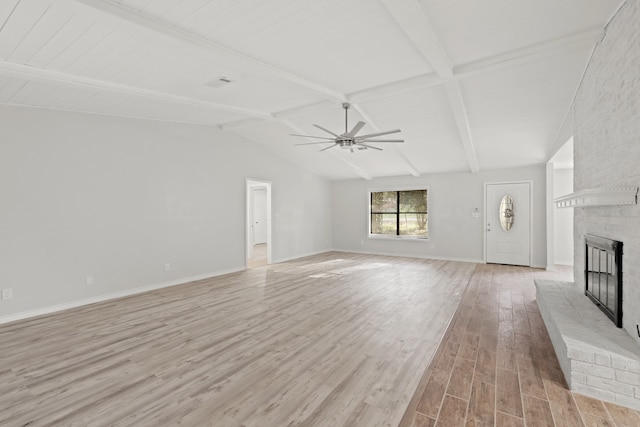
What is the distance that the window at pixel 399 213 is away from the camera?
8.87m

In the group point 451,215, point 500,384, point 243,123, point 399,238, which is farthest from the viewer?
point 399,238

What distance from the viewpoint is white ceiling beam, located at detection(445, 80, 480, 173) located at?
4109 millimetres

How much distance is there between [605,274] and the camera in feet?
9.27

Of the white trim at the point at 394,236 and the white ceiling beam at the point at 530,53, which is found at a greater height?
the white ceiling beam at the point at 530,53

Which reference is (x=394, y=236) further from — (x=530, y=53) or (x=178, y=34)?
(x=178, y=34)

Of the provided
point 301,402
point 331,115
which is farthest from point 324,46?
point 301,402

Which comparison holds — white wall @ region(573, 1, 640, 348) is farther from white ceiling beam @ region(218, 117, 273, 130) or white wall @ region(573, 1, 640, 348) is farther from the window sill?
the window sill

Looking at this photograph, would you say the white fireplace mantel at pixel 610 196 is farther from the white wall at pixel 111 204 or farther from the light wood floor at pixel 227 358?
the white wall at pixel 111 204

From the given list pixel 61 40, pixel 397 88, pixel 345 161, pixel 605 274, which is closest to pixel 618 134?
A: pixel 605 274

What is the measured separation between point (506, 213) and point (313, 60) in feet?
21.0

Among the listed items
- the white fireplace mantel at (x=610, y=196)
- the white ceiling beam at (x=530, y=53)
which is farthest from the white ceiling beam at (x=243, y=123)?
the white fireplace mantel at (x=610, y=196)

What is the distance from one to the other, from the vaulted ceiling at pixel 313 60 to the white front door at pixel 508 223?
1971 mm

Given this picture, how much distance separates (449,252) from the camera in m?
8.25

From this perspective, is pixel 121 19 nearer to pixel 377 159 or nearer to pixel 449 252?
pixel 377 159
